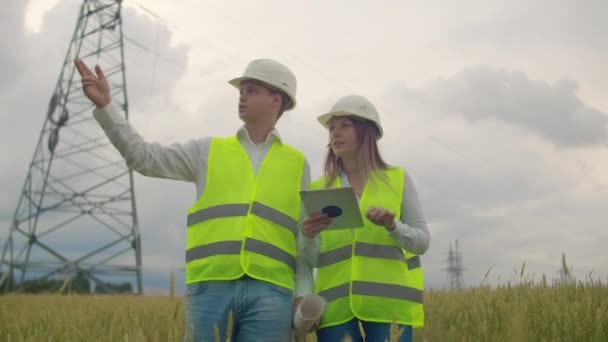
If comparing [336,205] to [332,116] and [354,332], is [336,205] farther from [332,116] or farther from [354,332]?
[332,116]

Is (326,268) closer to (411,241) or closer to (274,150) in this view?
(411,241)

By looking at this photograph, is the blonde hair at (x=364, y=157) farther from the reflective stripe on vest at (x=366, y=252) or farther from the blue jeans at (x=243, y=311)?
the blue jeans at (x=243, y=311)

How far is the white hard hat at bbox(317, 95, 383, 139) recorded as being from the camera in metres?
3.67

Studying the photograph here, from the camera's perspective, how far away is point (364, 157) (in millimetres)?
3717

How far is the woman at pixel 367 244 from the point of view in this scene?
3.34 metres

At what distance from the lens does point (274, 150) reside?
3.41 meters

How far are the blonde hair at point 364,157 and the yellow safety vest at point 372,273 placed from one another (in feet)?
0.23

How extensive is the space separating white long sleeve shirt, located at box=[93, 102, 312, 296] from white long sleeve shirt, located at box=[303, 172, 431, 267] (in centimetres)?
7

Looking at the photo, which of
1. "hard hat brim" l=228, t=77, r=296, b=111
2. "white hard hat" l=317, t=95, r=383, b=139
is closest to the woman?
"white hard hat" l=317, t=95, r=383, b=139

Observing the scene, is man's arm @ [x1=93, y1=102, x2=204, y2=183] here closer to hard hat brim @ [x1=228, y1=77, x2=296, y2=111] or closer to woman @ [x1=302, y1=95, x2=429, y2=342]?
hard hat brim @ [x1=228, y1=77, x2=296, y2=111]

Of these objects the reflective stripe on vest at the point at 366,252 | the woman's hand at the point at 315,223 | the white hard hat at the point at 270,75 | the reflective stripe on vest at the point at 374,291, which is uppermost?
the white hard hat at the point at 270,75

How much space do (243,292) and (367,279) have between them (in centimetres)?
75

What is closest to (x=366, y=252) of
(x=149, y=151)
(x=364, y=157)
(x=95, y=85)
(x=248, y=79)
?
(x=364, y=157)

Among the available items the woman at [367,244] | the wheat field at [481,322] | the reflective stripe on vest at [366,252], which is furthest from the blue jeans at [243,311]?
the reflective stripe on vest at [366,252]
